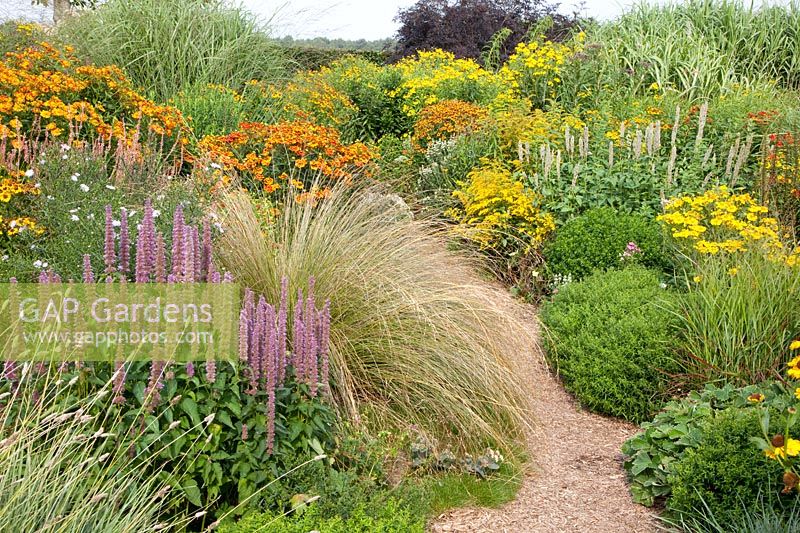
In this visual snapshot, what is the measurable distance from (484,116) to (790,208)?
3.61 meters

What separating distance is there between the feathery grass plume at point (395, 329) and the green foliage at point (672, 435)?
0.68m

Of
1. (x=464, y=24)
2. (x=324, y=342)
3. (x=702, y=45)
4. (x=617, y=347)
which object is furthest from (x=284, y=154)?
(x=464, y=24)

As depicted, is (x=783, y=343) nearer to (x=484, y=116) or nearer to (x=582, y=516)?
(x=582, y=516)

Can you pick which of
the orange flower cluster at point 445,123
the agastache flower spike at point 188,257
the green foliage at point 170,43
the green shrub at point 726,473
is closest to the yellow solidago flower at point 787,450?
the green shrub at point 726,473

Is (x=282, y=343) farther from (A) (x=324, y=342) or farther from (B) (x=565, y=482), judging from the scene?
(B) (x=565, y=482)

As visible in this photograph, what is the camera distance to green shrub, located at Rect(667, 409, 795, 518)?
3.38 m

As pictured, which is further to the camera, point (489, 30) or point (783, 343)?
point (489, 30)


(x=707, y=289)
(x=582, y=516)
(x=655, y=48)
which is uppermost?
(x=655, y=48)

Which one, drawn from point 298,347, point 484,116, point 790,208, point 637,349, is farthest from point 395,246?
point 484,116

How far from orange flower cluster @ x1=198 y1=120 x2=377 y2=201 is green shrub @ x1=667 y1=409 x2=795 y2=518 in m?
3.68

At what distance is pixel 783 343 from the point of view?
4.50 metres

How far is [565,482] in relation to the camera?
413 cm

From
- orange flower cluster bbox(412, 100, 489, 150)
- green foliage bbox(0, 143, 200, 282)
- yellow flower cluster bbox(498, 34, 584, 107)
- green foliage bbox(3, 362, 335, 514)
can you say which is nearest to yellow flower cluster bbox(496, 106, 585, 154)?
orange flower cluster bbox(412, 100, 489, 150)

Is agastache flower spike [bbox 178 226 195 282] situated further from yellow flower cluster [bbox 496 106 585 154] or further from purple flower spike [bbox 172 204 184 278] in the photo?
yellow flower cluster [bbox 496 106 585 154]
